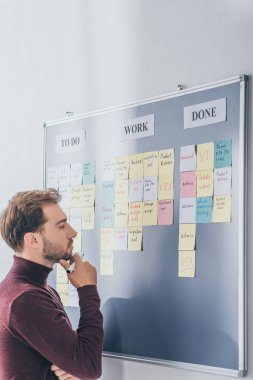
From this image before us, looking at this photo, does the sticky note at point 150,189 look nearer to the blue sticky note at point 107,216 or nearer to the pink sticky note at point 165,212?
the pink sticky note at point 165,212

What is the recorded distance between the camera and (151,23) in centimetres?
252

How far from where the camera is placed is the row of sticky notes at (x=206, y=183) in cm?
219

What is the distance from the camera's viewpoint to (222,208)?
2189mm

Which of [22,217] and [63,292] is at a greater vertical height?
[22,217]

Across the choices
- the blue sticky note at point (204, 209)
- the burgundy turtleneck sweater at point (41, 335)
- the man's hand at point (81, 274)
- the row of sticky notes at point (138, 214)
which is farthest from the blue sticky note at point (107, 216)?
the blue sticky note at point (204, 209)

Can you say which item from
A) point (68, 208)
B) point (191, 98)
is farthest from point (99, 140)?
point (191, 98)

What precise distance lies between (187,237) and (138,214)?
25 centimetres

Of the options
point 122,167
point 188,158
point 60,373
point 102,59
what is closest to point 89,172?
point 122,167

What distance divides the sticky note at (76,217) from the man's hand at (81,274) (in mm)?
299

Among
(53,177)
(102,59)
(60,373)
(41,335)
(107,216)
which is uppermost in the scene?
(102,59)

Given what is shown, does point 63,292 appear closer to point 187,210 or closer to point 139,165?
point 139,165

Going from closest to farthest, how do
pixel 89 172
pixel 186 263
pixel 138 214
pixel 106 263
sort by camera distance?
pixel 186 263 < pixel 138 214 < pixel 106 263 < pixel 89 172

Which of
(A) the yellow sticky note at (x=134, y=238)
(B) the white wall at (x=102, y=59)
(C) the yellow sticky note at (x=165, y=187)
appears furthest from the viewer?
(A) the yellow sticky note at (x=134, y=238)

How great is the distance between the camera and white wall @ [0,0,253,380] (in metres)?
2.28
